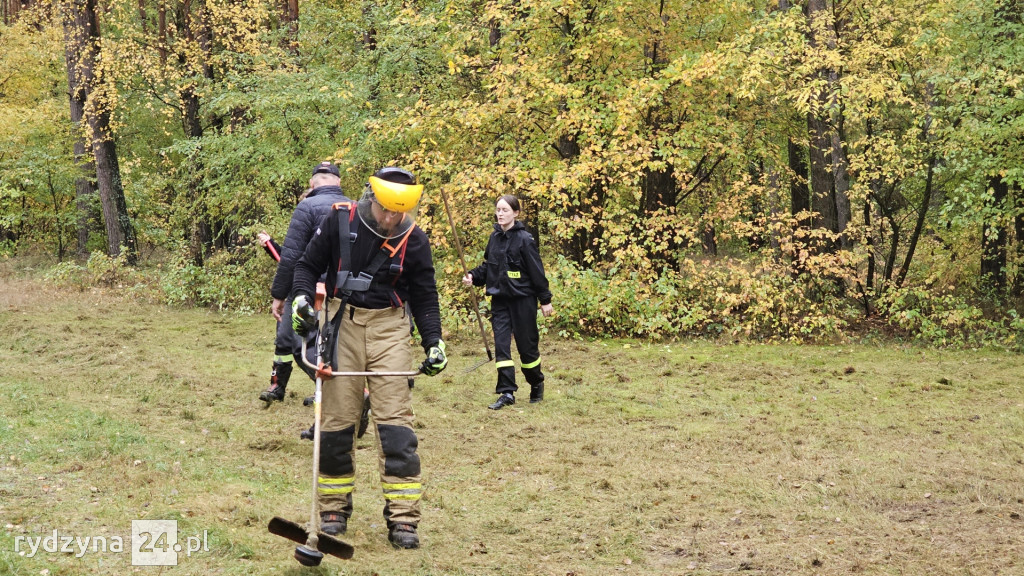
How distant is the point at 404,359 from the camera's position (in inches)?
214

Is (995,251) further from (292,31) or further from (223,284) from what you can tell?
(292,31)

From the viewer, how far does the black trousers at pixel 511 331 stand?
374 inches

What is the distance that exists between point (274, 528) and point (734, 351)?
9.53 m

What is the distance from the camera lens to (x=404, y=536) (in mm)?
5195

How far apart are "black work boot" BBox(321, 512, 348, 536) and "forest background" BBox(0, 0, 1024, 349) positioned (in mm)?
9056

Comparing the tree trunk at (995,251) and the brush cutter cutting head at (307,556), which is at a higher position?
the tree trunk at (995,251)

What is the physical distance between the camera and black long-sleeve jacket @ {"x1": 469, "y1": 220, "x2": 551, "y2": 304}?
938cm

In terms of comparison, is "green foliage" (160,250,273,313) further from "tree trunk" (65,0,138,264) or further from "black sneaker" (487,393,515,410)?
"black sneaker" (487,393,515,410)

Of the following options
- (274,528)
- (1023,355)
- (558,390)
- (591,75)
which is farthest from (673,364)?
(274,528)

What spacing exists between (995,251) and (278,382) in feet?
41.2

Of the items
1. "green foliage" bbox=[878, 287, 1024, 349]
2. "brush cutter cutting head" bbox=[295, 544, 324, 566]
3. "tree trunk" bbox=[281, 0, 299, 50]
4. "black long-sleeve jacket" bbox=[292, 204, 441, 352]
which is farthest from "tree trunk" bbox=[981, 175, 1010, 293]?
"tree trunk" bbox=[281, 0, 299, 50]

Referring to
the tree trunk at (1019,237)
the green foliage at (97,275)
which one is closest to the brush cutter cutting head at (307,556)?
the tree trunk at (1019,237)

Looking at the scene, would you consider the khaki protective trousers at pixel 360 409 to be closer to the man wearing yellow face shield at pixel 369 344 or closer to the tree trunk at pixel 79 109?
the man wearing yellow face shield at pixel 369 344

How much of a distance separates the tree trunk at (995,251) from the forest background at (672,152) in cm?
6
